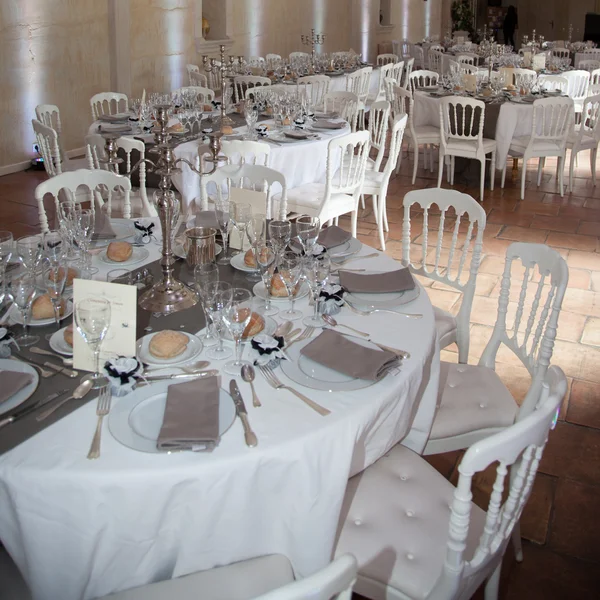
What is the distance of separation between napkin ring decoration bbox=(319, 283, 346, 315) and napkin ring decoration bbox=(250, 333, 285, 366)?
0.30 meters

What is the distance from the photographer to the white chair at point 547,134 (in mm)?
5852

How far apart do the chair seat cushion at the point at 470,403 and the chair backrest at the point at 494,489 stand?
0.53 metres

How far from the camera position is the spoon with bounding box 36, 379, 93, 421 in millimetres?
1456

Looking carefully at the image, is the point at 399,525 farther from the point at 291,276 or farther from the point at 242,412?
the point at 291,276

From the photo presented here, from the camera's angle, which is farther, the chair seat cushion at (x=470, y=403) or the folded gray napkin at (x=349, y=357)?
the chair seat cushion at (x=470, y=403)

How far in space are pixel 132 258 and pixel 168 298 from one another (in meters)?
0.39

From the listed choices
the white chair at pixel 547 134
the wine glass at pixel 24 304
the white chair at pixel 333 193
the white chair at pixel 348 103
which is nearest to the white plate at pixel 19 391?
the wine glass at pixel 24 304

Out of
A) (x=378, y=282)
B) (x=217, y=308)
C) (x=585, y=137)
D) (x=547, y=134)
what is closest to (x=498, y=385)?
(x=378, y=282)

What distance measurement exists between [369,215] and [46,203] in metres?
2.72

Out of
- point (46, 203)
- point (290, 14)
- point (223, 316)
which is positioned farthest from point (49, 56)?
point (223, 316)

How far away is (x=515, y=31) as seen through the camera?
61.5 feet

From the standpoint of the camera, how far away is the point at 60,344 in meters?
1.73

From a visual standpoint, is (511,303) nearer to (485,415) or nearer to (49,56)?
(485,415)

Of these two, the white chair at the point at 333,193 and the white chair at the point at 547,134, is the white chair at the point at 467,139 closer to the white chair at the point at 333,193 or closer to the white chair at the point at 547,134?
the white chair at the point at 547,134
